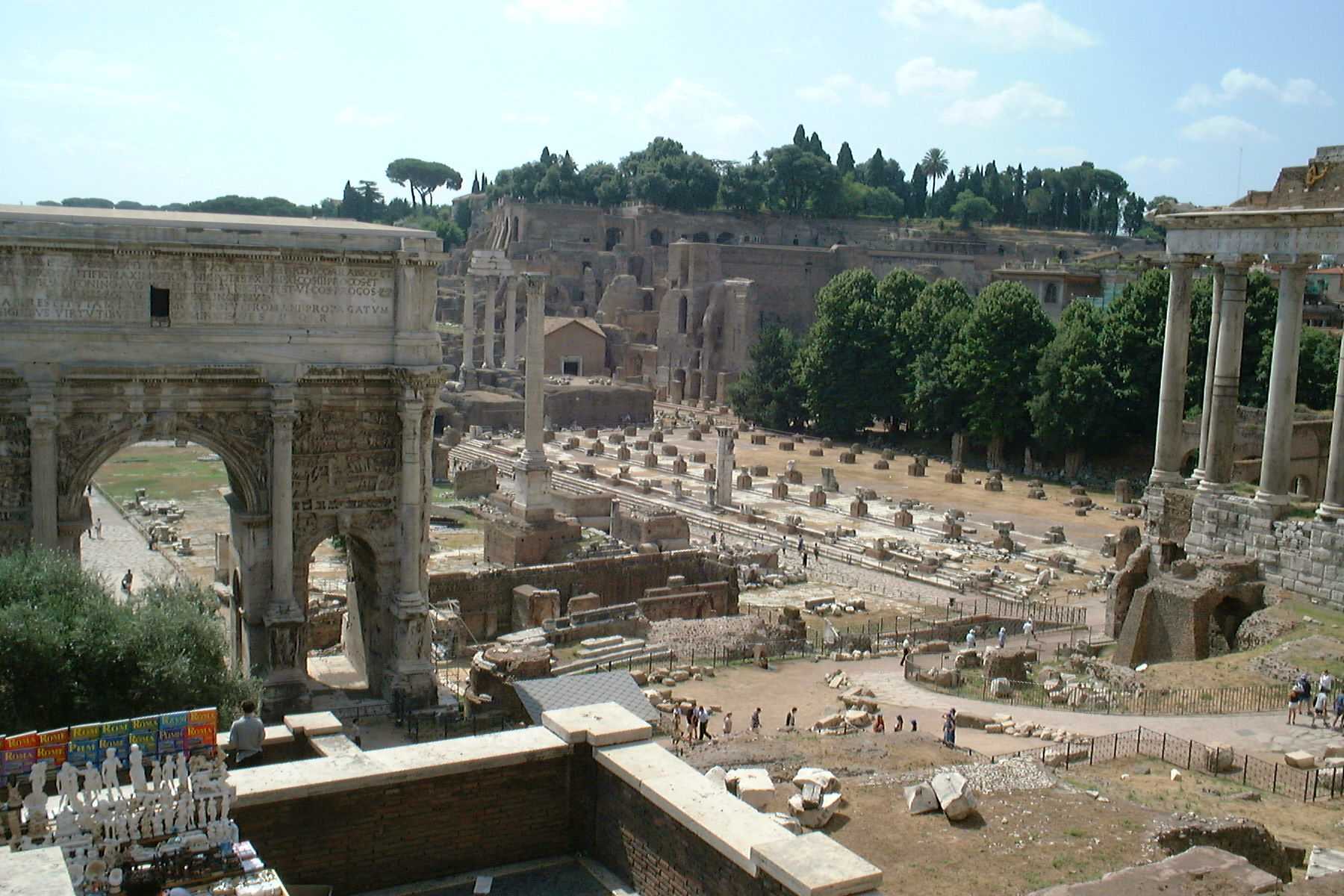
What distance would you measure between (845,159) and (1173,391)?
10998cm

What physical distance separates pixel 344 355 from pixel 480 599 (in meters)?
10.6

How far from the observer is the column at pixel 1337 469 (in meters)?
25.5

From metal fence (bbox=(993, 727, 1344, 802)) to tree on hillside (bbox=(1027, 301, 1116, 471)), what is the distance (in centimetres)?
3534

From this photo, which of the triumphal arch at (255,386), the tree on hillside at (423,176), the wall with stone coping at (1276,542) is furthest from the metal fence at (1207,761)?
the tree on hillside at (423,176)

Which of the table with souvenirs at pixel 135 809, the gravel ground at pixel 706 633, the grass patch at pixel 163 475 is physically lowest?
the grass patch at pixel 163 475

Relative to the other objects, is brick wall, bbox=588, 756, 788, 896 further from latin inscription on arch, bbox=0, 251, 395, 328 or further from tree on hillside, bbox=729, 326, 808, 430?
tree on hillside, bbox=729, 326, 808, 430

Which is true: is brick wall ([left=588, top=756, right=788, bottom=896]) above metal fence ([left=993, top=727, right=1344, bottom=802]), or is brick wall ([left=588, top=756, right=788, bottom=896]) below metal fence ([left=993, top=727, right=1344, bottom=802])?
above

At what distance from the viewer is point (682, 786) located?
8.30 m

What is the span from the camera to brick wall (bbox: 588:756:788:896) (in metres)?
7.71

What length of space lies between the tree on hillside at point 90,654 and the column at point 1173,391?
70.3 ft

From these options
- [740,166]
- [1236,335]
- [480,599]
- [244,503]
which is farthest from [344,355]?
[740,166]

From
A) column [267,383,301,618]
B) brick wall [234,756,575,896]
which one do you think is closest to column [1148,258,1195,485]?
column [267,383,301,618]

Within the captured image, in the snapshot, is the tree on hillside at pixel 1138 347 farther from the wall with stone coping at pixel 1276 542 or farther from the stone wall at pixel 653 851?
the stone wall at pixel 653 851

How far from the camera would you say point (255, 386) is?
1958cm
